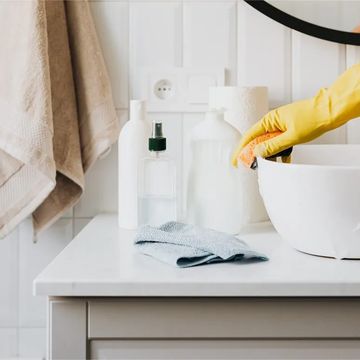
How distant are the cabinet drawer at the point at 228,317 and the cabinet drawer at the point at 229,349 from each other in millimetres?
12

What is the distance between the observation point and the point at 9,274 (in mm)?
1410

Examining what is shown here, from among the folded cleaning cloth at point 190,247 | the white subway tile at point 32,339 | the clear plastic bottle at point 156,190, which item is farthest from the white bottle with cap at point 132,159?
the white subway tile at point 32,339

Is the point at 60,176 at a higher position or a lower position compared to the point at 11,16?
lower

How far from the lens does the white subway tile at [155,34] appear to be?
1.36 m

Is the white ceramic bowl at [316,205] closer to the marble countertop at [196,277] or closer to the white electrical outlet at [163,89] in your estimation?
the marble countertop at [196,277]

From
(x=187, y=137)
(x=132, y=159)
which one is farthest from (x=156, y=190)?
(x=187, y=137)

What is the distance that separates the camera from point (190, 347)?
2.84 feet

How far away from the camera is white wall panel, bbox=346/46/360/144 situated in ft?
4.50

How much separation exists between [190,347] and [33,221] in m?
0.58

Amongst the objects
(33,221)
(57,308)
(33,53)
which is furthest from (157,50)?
(57,308)

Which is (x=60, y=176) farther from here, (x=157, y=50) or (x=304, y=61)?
(x=304, y=61)

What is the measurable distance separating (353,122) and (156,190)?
0.45 meters

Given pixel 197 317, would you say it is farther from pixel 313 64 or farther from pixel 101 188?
pixel 313 64

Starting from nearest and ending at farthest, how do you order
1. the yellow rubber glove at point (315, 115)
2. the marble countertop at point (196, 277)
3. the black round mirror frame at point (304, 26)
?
1. the marble countertop at point (196, 277)
2. the yellow rubber glove at point (315, 115)
3. the black round mirror frame at point (304, 26)
